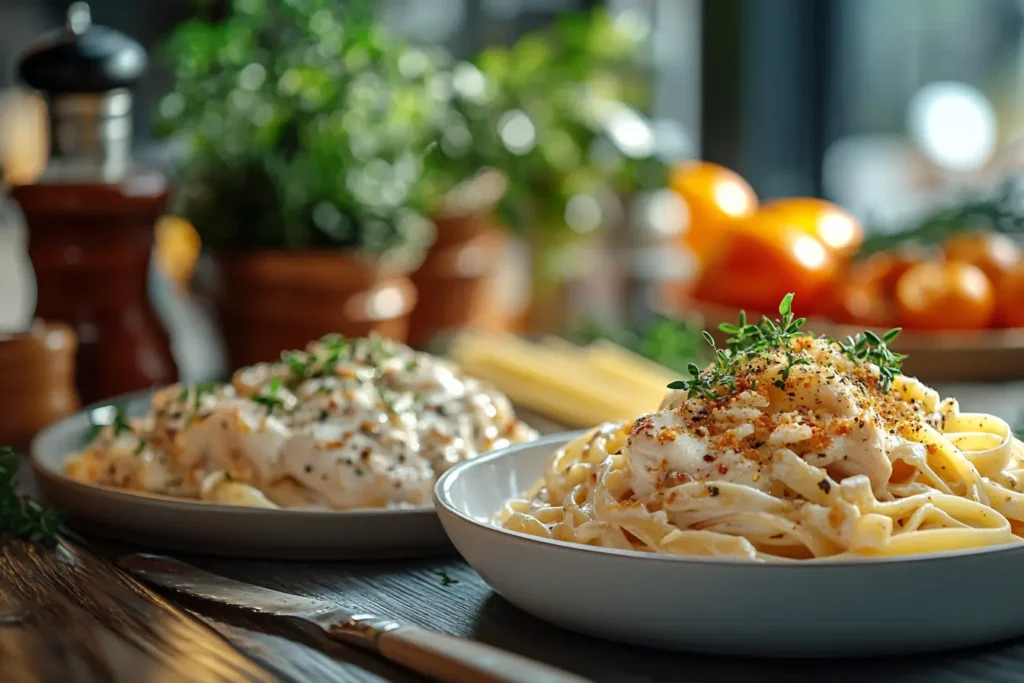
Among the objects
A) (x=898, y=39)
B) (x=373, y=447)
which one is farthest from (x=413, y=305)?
(x=898, y=39)

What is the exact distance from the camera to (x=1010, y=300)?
238cm

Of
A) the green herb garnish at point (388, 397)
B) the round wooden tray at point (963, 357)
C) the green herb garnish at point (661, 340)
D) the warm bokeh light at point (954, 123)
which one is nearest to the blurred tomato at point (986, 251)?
the round wooden tray at point (963, 357)

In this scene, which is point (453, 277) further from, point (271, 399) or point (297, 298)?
point (271, 399)

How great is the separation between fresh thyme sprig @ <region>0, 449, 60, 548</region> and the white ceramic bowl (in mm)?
563

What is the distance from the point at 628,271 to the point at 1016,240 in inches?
31.9

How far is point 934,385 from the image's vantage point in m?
2.27

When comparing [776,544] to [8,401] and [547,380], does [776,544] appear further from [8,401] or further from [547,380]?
[8,401]

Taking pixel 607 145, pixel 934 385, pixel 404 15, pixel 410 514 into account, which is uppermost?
pixel 404 15

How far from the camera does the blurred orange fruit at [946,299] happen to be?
2336mm

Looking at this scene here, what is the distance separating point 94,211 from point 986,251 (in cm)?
154

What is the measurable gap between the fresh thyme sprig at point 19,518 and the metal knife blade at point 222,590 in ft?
0.35

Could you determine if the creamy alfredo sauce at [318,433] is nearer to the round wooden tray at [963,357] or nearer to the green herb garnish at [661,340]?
the green herb garnish at [661,340]

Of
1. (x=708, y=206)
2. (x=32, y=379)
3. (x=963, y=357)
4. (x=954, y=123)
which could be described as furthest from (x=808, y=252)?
(x=954, y=123)

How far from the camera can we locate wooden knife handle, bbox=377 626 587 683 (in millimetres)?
896
